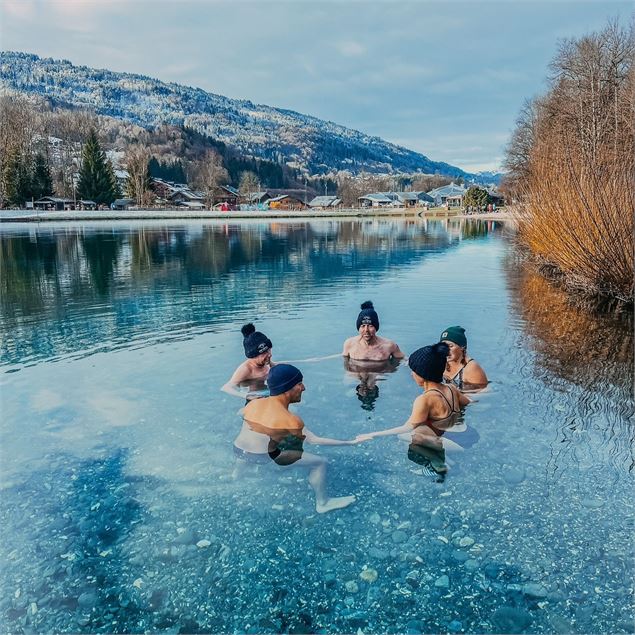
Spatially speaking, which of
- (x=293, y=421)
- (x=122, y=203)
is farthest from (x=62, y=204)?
(x=293, y=421)

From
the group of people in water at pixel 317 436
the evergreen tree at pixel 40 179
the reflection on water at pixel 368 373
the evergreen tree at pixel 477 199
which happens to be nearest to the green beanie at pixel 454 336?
the group of people in water at pixel 317 436

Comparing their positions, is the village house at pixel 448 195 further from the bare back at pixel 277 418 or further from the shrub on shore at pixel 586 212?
the bare back at pixel 277 418

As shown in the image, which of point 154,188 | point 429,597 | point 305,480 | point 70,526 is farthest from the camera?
point 154,188

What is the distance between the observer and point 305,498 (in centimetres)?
470

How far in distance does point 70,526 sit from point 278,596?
6.19 ft

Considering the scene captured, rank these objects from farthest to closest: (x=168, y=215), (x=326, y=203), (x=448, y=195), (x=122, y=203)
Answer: (x=326, y=203) < (x=448, y=195) < (x=122, y=203) < (x=168, y=215)

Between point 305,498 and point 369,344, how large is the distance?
4014 mm

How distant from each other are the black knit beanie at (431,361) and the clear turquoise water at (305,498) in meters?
0.79

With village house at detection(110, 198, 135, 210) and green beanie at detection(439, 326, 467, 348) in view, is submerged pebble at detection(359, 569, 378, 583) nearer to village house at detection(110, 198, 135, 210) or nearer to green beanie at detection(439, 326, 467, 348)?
green beanie at detection(439, 326, 467, 348)

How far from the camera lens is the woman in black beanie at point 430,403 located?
5.62 metres

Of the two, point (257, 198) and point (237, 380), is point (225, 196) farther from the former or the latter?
point (237, 380)

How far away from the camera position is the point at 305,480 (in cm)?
498

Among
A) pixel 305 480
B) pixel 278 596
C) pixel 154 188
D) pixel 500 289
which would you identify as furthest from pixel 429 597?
pixel 154 188

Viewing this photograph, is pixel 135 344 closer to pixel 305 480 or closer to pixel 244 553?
pixel 305 480
